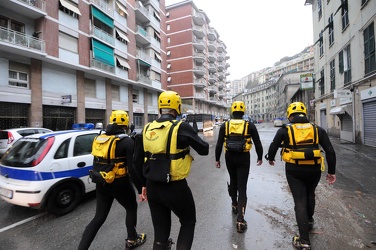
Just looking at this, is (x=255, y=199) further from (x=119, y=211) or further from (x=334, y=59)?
(x=334, y=59)

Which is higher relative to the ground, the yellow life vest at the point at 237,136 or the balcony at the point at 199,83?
the balcony at the point at 199,83

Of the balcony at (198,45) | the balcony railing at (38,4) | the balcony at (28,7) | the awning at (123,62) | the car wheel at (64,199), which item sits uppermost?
the balcony at (198,45)

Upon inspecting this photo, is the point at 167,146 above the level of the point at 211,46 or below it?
below

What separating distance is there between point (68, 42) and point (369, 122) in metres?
22.1

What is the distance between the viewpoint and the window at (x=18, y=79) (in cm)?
1338

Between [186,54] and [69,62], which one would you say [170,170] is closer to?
[69,62]

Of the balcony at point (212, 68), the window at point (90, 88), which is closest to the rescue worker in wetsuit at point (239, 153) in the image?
the window at point (90, 88)

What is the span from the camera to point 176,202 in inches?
73.7

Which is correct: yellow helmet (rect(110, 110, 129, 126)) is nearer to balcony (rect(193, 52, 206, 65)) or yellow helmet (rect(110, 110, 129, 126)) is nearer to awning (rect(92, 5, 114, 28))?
awning (rect(92, 5, 114, 28))

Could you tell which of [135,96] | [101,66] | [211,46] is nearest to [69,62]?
[101,66]

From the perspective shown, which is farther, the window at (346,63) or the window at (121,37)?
the window at (121,37)

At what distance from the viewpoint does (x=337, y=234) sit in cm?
288

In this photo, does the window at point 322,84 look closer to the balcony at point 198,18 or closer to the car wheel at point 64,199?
the car wheel at point 64,199

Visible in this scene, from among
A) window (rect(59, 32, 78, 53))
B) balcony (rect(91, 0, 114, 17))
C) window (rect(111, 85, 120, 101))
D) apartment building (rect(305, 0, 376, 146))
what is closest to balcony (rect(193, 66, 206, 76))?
window (rect(111, 85, 120, 101))
